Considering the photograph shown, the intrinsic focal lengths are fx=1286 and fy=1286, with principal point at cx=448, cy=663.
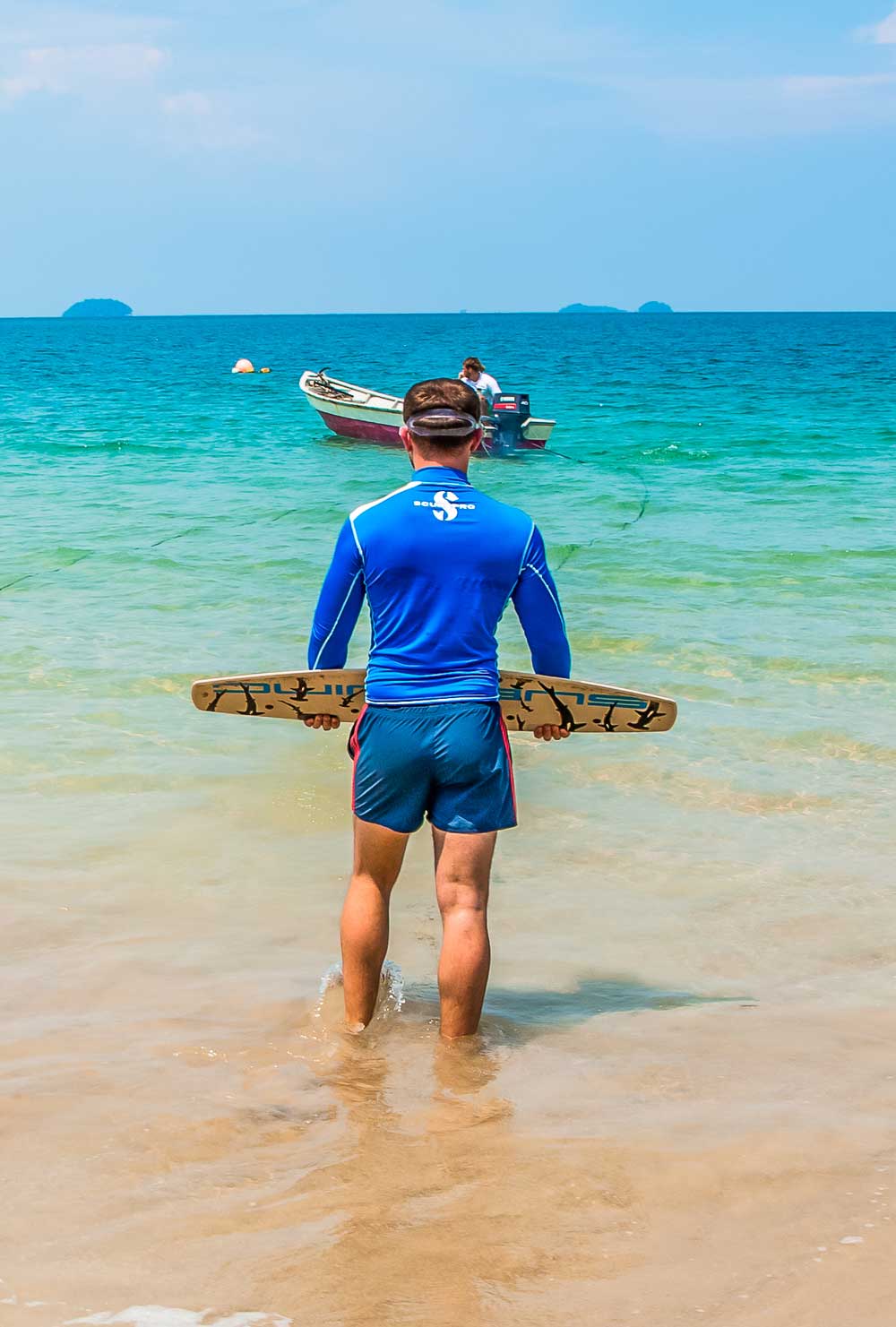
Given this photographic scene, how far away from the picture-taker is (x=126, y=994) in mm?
→ 4125

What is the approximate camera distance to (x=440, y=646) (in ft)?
11.4

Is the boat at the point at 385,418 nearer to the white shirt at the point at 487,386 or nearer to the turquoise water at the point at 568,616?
the white shirt at the point at 487,386

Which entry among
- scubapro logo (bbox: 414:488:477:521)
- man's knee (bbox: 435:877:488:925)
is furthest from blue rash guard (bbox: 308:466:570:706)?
man's knee (bbox: 435:877:488:925)

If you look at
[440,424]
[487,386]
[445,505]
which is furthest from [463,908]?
[487,386]

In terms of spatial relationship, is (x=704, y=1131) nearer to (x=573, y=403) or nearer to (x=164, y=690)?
(x=164, y=690)

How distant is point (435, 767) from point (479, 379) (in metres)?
16.4

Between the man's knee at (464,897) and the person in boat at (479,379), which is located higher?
the person in boat at (479,379)

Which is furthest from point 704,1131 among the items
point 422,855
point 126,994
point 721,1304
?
point 422,855

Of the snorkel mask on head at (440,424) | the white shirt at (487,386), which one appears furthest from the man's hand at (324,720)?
the white shirt at (487,386)

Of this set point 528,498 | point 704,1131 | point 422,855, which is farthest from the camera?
point 528,498

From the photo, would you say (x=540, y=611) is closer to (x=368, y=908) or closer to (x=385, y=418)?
(x=368, y=908)

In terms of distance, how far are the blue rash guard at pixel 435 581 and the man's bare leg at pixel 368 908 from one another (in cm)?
39

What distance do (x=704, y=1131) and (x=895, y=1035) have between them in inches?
37.8

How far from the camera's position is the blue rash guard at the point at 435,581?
3.41m
